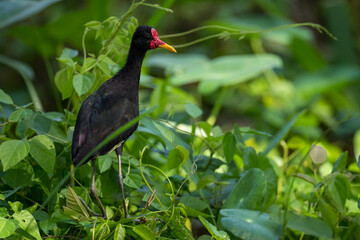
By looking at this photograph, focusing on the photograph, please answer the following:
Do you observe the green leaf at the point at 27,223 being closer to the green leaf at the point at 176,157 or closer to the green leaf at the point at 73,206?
the green leaf at the point at 73,206

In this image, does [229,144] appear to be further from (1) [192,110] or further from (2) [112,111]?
(2) [112,111]

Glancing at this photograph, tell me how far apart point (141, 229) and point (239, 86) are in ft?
7.75

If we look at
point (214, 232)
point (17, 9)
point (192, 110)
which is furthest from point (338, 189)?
point (17, 9)

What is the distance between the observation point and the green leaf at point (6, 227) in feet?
A: 2.23

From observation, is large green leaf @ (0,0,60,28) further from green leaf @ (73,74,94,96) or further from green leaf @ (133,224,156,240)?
green leaf @ (133,224,156,240)

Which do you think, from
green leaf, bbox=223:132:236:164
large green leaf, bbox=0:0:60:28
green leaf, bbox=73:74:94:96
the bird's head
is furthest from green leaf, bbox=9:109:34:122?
large green leaf, bbox=0:0:60:28

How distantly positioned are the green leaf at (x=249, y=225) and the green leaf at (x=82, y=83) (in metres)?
0.29

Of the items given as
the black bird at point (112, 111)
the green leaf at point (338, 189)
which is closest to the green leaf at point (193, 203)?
the black bird at point (112, 111)

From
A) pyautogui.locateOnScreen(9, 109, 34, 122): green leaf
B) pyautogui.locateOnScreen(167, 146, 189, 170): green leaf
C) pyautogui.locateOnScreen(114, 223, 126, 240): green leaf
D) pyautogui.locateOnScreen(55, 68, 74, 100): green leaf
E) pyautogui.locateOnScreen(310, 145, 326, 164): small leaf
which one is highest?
pyautogui.locateOnScreen(55, 68, 74, 100): green leaf

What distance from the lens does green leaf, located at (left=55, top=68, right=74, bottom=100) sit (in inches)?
33.5

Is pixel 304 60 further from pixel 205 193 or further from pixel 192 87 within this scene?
pixel 205 193

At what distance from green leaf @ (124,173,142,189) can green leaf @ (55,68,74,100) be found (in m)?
0.18

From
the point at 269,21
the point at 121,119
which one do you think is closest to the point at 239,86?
the point at 269,21

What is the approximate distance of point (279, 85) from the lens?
2.79 metres
